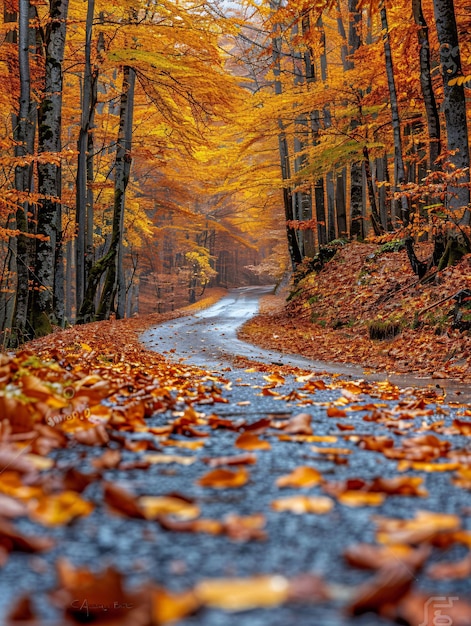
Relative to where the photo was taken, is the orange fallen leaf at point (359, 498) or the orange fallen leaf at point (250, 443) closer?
the orange fallen leaf at point (359, 498)

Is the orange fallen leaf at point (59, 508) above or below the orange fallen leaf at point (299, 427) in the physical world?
above

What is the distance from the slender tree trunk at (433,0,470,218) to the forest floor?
1417 mm

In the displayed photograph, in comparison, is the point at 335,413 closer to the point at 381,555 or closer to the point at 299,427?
the point at 299,427

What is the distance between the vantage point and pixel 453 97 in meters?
9.27

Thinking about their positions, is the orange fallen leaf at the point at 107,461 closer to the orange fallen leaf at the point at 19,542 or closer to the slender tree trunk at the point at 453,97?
the orange fallen leaf at the point at 19,542

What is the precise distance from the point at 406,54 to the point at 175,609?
14.0 meters

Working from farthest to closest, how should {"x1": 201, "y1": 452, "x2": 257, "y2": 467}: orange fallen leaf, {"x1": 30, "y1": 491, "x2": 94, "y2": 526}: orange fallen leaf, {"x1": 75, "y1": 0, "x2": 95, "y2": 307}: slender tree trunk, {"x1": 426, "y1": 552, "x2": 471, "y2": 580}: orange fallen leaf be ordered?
1. {"x1": 75, "y1": 0, "x2": 95, "y2": 307}: slender tree trunk
2. {"x1": 201, "y1": 452, "x2": 257, "y2": 467}: orange fallen leaf
3. {"x1": 30, "y1": 491, "x2": 94, "y2": 526}: orange fallen leaf
4. {"x1": 426, "y1": 552, "x2": 471, "y2": 580}: orange fallen leaf

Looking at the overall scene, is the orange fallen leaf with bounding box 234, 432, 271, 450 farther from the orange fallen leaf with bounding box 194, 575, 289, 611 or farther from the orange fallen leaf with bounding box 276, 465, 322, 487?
the orange fallen leaf with bounding box 194, 575, 289, 611

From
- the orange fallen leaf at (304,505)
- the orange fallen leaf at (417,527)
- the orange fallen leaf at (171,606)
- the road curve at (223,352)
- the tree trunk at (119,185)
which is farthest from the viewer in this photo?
the tree trunk at (119,185)

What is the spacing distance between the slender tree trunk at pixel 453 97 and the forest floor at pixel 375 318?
4.65 feet

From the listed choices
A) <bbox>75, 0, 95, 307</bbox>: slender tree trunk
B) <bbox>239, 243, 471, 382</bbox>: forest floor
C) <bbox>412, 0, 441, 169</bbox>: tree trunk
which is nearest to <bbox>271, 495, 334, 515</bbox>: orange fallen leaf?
<bbox>239, 243, 471, 382</bbox>: forest floor

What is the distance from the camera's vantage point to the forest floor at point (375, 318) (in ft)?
27.8

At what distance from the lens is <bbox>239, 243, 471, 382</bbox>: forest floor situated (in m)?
8.48

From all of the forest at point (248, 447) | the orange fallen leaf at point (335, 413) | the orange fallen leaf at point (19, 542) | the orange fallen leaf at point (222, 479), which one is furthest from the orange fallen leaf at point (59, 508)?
the orange fallen leaf at point (335, 413)
